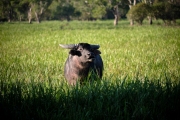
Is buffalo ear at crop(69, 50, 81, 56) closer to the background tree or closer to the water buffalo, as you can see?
the water buffalo

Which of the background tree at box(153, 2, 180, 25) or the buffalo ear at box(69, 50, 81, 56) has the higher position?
the background tree at box(153, 2, 180, 25)

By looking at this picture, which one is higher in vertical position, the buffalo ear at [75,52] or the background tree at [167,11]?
the background tree at [167,11]

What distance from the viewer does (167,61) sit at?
637 cm

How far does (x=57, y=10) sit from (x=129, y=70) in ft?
287

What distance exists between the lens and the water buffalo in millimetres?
3676

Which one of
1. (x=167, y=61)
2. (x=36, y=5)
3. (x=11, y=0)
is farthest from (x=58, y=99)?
(x=11, y=0)

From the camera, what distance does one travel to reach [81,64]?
388 cm

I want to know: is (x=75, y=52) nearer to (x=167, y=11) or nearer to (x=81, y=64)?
(x=81, y=64)

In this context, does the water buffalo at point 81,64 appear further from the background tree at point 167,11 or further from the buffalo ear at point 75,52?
the background tree at point 167,11

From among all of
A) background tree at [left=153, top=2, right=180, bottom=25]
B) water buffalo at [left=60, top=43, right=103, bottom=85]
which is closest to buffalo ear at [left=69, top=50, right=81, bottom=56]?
water buffalo at [left=60, top=43, right=103, bottom=85]

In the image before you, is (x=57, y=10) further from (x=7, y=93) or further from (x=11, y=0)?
(x=7, y=93)

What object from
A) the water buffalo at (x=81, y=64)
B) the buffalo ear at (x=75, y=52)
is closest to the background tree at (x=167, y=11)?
the water buffalo at (x=81, y=64)

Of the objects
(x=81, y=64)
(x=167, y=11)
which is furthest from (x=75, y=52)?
(x=167, y=11)

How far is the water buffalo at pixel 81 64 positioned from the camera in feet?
12.1
